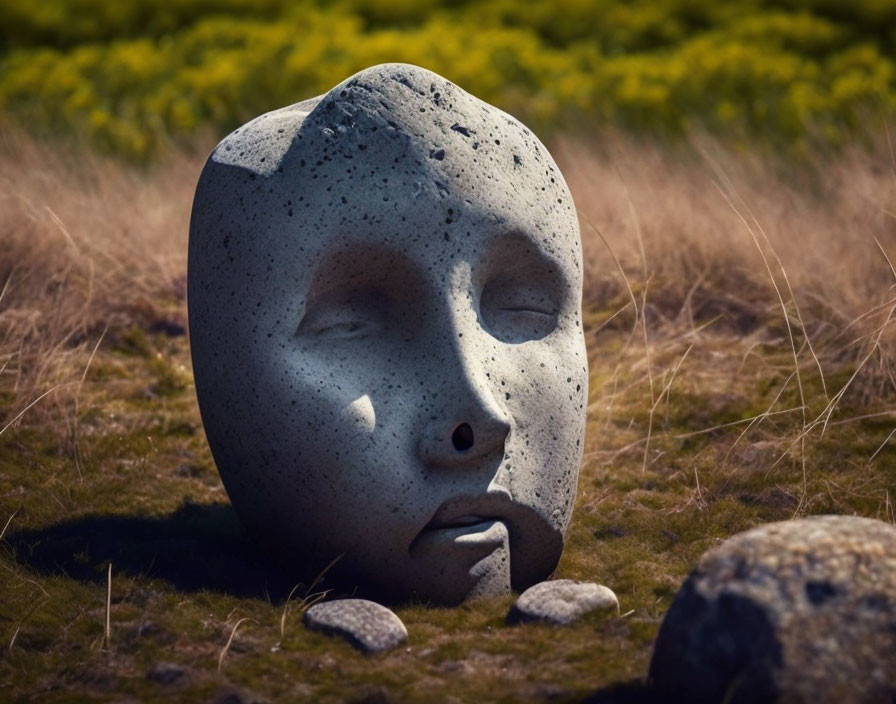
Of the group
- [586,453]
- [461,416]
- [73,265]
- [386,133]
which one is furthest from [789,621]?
[73,265]

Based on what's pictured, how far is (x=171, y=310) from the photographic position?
7.17 m

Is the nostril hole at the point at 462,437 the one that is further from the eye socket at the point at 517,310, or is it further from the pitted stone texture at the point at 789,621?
the pitted stone texture at the point at 789,621

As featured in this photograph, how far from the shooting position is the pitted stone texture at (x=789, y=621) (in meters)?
3.13

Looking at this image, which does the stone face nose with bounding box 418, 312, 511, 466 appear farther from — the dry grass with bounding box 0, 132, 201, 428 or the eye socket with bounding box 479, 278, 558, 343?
the dry grass with bounding box 0, 132, 201, 428

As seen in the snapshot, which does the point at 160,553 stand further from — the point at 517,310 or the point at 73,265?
the point at 73,265

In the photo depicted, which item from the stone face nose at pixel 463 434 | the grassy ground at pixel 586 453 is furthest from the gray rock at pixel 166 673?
the stone face nose at pixel 463 434

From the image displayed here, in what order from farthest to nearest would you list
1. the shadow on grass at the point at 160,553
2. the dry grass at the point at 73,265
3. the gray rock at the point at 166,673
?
the dry grass at the point at 73,265 → the shadow on grass at the point at 160,553 → the gray rock at the point at 166,673

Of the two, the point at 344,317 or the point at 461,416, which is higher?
the point at 344,317

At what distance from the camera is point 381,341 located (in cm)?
431

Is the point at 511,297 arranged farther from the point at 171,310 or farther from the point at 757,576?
the point at 171,310

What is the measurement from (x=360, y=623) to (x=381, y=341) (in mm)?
927

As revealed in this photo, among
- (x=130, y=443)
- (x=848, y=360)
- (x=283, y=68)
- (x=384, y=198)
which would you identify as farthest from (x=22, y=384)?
(x=283, y=68)

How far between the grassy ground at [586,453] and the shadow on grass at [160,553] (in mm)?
14

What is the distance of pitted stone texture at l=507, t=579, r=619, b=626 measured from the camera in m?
4.06
